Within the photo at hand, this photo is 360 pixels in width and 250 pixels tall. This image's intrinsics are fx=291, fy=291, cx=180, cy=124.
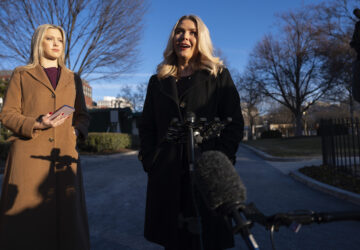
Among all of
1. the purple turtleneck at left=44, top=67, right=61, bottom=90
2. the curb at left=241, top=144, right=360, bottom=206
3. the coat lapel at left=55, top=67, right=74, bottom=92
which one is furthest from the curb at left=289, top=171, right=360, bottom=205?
the purple turtleneck at left=44, top=67, right=61, bottom=90

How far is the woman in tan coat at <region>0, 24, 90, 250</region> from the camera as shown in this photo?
7.69ft

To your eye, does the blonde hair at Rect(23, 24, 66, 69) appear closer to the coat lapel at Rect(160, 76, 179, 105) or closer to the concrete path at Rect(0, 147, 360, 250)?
the coat lapel at Rect(160, 76, 179, 105)

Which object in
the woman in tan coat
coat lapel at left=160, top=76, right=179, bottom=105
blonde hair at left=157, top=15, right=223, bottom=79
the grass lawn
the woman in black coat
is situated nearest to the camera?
the woman in black coat

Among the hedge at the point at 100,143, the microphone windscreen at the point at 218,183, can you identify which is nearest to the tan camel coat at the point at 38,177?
the microphone windscreen at the point at 218,183

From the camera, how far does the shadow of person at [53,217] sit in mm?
2311

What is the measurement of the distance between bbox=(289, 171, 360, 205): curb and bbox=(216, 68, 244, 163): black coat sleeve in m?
4.46

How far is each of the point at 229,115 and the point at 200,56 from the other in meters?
0.55

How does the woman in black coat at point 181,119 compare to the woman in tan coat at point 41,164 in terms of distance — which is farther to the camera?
the woman in tan coat at point 41,164

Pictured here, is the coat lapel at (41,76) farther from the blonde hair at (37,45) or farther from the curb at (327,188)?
the curb at (327,188)

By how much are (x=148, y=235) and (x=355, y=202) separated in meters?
4.77

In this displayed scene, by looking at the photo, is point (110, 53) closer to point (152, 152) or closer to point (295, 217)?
point (152, 152)

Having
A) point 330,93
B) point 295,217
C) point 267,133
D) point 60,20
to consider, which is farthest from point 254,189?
point 267,133

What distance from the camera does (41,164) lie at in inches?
95.8

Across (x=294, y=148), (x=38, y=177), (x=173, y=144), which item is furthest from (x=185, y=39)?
(x=294, y=148)
